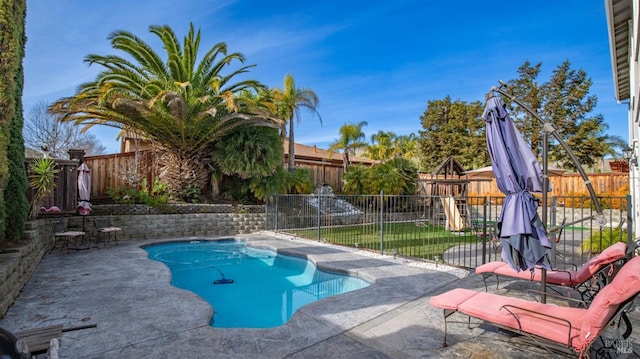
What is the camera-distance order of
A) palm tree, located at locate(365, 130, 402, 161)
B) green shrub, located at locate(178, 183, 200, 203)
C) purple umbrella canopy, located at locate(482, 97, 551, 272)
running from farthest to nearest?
palm tree, located at locate(365, 130, 402, 161) < green shrub, located at locate(178, 183, 200, 203) < purple umbrella canopy, located at locate(482, 97, 551, 272)

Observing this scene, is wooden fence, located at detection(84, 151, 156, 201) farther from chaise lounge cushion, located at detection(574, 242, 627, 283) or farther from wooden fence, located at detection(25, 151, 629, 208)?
chaise lounge cushion, located at detection(574, 242, 627, 283)

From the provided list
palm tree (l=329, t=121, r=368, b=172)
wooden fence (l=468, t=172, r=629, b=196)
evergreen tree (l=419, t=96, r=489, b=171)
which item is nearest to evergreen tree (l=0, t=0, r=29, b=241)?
wooden fence (l=468, t=172, r=629, b=196)

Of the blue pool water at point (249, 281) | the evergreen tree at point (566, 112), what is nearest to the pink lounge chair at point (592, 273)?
the blue pool water at point (249, 281)

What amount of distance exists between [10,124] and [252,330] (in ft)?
18.6

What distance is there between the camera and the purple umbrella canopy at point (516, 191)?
3215 millimetres

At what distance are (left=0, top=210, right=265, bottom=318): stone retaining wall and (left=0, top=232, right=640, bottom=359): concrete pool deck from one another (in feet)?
2.19

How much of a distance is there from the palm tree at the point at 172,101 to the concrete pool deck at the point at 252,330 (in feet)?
21.7

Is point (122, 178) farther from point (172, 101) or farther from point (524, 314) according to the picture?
point (524, 314)

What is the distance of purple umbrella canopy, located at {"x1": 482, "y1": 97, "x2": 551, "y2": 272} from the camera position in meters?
3.21

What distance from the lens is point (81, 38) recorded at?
1130 centimetres

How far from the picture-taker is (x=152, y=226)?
11320 millimetres

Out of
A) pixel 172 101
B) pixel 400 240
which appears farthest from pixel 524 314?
pixel 172 101

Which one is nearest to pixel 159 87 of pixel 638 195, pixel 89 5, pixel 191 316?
pixel 89 5

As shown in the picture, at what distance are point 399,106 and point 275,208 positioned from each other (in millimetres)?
18891
